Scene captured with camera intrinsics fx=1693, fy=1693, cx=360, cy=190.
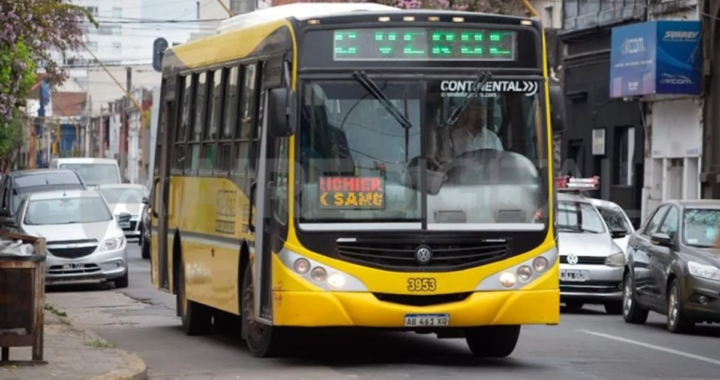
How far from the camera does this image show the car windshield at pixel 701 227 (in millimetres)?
20281

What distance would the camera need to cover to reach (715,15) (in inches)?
1491

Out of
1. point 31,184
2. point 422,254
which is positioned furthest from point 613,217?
point 31,184

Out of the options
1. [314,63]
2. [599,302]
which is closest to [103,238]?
[599,302]

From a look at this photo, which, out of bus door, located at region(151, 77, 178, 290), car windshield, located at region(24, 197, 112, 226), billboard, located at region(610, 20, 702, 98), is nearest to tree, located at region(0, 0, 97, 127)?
car windshield, located at region(24, 197, 112, 226)

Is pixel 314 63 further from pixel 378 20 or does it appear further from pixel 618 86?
pixel 618 86

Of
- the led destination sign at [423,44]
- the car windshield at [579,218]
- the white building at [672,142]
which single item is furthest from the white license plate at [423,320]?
the white building at [672,142]

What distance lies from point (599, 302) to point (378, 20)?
1078 centimetres

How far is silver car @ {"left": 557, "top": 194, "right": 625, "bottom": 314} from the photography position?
2367 cm

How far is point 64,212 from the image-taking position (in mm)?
29328

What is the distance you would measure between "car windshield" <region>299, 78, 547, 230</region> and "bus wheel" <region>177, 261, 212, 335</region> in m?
4.81

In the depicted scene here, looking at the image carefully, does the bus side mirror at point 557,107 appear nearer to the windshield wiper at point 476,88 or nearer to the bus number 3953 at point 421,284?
the windshield wiper at point 476,88

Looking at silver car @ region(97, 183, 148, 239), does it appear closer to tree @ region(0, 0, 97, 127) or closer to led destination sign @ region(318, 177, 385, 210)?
tree @ region(0, 0, 97, 127)

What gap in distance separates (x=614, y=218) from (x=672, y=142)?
14457mm

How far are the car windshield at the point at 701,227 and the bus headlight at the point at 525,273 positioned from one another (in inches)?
241
